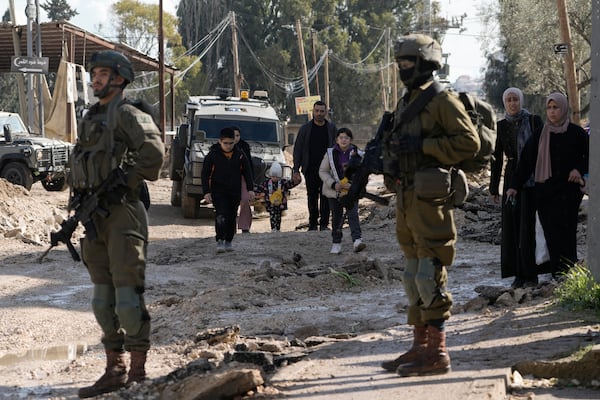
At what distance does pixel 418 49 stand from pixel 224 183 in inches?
283

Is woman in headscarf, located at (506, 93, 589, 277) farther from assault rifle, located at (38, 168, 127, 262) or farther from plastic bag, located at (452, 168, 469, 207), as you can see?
assault rifle, located at (38, 168, 127, 262)

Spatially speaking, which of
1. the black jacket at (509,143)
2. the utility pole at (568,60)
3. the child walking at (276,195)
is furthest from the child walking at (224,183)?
the utility pole at (568,60)

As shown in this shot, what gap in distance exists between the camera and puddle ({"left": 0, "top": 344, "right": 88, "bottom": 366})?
7.19m

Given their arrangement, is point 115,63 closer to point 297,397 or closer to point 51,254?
point 297,397

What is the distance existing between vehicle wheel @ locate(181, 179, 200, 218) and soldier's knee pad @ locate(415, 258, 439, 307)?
14.1m

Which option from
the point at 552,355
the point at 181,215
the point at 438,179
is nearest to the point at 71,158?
the point at 438,179

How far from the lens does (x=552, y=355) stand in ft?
18.9

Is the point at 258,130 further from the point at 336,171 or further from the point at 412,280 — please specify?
the point at 412,280

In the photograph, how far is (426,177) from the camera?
544 cm

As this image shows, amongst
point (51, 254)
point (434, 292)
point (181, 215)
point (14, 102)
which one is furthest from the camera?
point (14, 102)

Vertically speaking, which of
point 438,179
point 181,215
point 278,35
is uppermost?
point 278,35

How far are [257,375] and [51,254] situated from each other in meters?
7.86

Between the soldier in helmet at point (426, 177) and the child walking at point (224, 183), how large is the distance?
23.1ft

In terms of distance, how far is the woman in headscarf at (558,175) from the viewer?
27.7 feet
